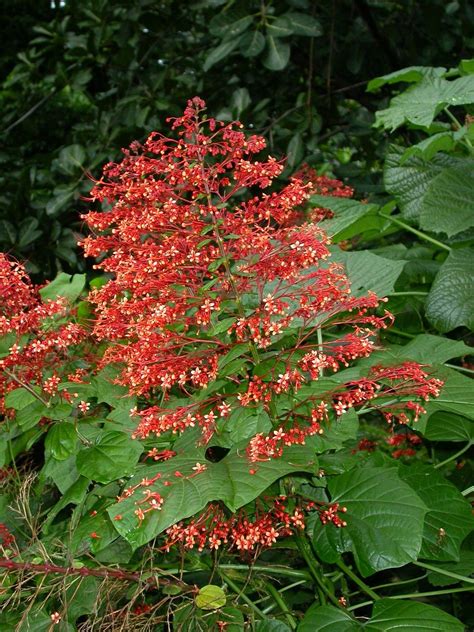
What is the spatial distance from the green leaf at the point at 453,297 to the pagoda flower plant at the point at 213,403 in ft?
1.33

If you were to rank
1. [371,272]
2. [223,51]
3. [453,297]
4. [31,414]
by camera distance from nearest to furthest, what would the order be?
1. [31,414]
2. [371,272]
3. [453,297]
4. [223,51]

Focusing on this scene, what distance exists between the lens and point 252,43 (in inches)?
105

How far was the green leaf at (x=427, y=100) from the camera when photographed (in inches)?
69.7

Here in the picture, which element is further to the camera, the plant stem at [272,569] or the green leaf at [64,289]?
the green leaf at [64,289]

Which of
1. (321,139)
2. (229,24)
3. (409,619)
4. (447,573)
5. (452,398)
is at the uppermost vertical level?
(229,24)

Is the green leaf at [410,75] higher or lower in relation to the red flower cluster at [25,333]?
lower

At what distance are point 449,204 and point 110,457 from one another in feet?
3.39

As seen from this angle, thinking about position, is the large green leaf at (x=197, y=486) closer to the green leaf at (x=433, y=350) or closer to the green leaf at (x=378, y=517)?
the green leaf at (x=378, y=517)

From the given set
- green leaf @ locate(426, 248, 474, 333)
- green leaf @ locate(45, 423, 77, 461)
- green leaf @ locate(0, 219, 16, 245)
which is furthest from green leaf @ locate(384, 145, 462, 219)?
green leaf @ locate(0, 219, 16, 245)

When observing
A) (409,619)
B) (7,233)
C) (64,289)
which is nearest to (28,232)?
(7,233)

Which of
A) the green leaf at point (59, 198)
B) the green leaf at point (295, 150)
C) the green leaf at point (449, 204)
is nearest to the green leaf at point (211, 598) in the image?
the green leaf at point (449, 204)

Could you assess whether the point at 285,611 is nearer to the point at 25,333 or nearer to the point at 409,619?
the point at 409,619

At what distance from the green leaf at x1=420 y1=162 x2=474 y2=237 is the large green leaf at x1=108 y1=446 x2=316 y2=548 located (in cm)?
83

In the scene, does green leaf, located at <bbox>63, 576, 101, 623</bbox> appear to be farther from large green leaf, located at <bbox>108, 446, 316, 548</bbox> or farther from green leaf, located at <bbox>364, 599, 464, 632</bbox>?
green leaf, located at <bbox>364, 599, 464, 632</bbox>
